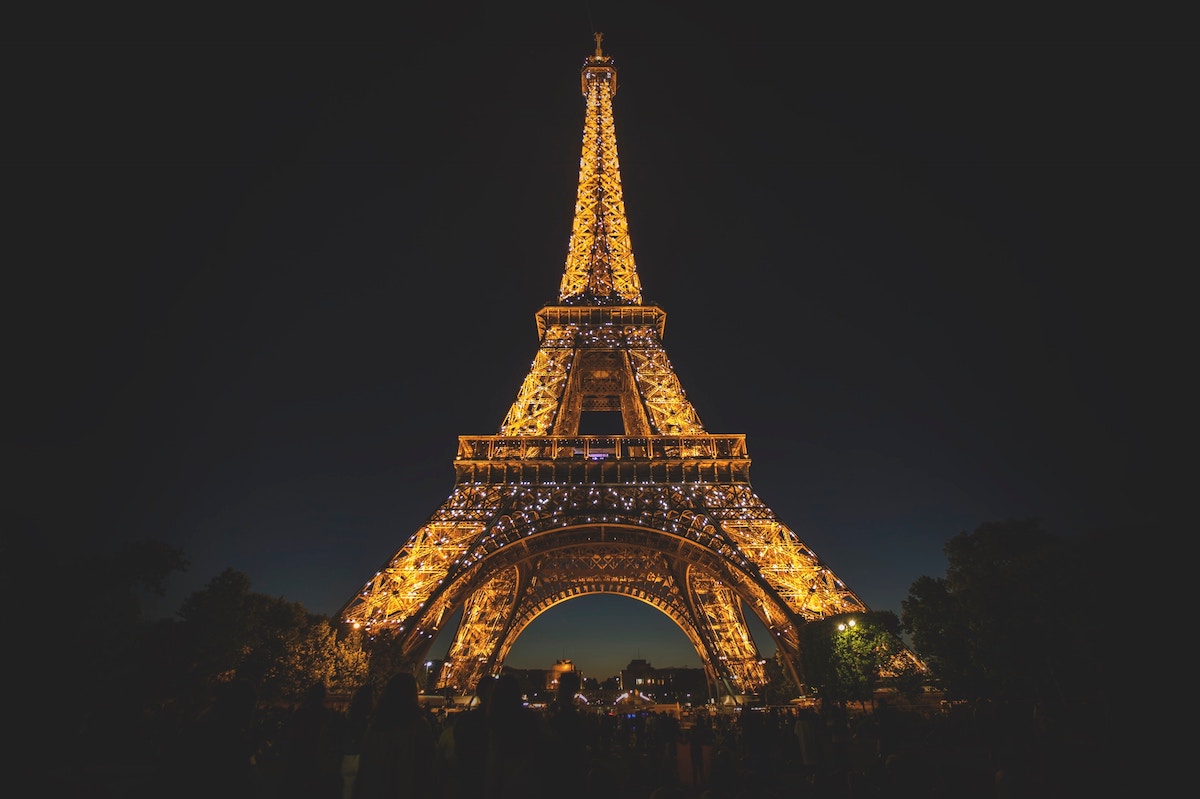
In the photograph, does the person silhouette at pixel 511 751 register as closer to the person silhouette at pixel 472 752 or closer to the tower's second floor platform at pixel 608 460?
the person silhouette at pixel 472 752

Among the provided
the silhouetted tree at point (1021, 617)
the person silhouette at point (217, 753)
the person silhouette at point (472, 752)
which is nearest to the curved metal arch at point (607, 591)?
the silhouetted tree at point (1021, 617)

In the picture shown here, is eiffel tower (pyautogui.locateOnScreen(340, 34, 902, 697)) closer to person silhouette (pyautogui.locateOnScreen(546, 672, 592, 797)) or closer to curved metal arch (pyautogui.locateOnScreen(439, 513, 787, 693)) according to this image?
curved metal arch (pyautogui.locateOnScreen(439, 513, 787, 693))

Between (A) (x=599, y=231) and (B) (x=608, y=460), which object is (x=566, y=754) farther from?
(A) (x=599, y=231)

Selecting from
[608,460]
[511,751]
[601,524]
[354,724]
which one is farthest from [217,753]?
[608,460]

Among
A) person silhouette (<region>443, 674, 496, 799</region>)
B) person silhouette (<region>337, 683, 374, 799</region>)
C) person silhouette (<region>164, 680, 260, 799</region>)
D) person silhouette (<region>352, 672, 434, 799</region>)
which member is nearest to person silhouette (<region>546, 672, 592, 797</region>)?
person silhouette (<region>443, 674, 496, 799</region>)

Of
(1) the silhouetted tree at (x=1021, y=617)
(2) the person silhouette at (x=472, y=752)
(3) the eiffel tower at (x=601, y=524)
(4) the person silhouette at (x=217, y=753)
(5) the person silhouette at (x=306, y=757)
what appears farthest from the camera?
(3) the eiffel tower at (x=601, y=524)

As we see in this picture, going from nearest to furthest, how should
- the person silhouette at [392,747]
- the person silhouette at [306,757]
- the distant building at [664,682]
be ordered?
1. the person silhouette at [392,747]
2. the person silhouette at [306,757]
3. the distant building at [664,682]

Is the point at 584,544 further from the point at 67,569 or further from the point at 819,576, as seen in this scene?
the point at 67,569

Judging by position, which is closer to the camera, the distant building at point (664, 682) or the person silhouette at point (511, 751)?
the person silhouette at point (511, 751)
